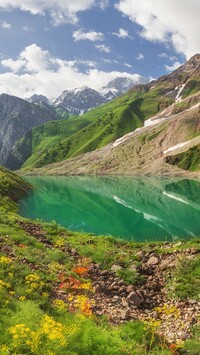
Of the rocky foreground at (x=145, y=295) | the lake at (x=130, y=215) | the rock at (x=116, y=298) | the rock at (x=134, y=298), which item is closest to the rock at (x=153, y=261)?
the rocky foreground at (x=145, y=295)

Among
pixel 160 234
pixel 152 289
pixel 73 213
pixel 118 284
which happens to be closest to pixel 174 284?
pixel 152 289

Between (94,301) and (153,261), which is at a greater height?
(153,261)

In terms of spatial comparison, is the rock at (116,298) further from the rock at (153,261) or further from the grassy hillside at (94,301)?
the rock at (153,261)

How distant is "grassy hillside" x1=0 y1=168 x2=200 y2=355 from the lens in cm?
1186

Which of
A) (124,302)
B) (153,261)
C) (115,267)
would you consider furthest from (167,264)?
(124,302)

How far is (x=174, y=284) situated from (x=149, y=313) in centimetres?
462

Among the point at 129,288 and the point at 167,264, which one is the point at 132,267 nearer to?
the point at 167,264

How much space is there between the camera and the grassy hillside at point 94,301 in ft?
Answer: 38.9

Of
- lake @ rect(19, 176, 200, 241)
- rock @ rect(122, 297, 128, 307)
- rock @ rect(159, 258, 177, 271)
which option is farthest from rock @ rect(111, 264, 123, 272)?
lake @ rect(19, 176, 200, 241)

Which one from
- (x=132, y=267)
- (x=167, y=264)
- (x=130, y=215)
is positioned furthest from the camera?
(x=130, y=215)

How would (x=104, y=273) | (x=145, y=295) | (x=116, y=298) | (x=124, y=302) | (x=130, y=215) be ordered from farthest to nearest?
(x=130, y=215) < (x=104, y=273) < (x=145, y=295) < (x=116, y=298) < (x=124, y=302)

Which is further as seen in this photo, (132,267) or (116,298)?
(132,267)

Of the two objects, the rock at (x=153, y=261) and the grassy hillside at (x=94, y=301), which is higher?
the rock at (x=153, y=261)

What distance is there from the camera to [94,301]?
52.7 feet
